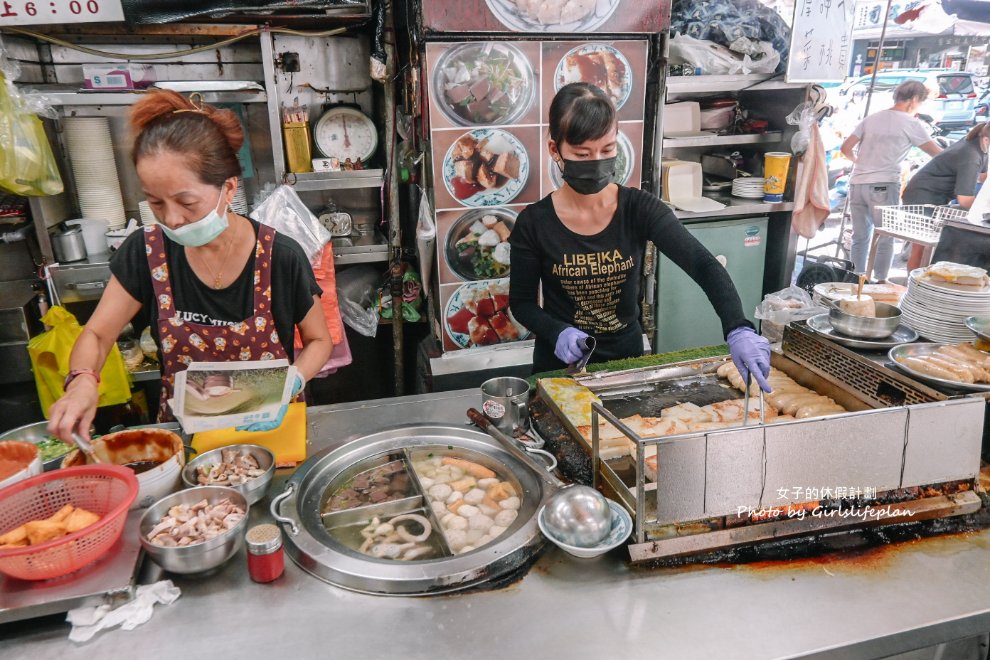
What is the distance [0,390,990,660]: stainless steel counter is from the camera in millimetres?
1302

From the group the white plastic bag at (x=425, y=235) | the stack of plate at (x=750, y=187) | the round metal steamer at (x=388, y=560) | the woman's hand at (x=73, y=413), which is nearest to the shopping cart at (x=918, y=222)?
the stack of plate at (x=750, y=187)

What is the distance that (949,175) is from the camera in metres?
6.31

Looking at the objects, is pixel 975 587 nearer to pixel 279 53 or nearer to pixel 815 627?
pixel 815 627

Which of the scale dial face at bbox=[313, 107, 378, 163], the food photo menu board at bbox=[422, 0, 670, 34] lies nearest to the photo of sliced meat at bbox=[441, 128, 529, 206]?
the food photo menu board at bbox=[422, 0, 670, 34]

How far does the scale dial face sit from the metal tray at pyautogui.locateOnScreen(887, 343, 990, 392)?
323cm

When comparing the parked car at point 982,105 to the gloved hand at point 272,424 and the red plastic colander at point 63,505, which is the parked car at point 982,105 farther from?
the red plastic colander at point 63,505

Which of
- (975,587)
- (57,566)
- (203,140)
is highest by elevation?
(203,140)

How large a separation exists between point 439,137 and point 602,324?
5.17 ft

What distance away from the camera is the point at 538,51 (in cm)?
361

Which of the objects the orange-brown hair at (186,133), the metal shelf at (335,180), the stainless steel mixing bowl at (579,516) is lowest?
the stainless steel mixing bowl at (579,516)

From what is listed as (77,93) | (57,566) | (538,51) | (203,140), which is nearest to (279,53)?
(77,93)

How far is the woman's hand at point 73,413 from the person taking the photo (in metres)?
1.68

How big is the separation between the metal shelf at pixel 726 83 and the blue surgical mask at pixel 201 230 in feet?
10.2

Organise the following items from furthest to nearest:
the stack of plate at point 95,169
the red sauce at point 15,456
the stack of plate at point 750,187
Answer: the stack of plate at point 750,187 → the stack of plate at point 95,169 → the red sauce at point 15,456
